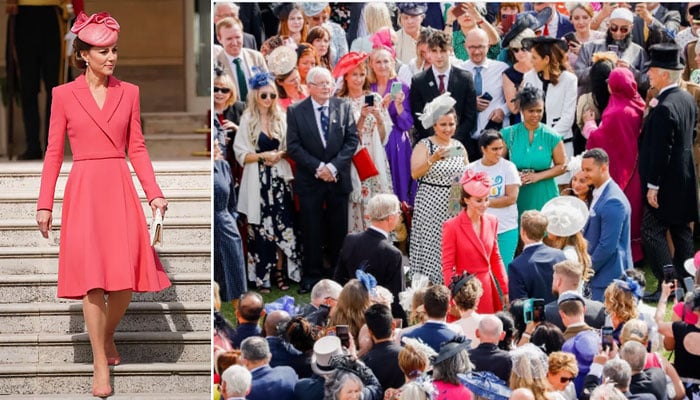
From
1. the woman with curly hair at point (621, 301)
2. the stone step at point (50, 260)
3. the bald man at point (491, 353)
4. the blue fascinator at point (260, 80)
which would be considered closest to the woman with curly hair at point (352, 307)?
the bald man at point (491, 353)

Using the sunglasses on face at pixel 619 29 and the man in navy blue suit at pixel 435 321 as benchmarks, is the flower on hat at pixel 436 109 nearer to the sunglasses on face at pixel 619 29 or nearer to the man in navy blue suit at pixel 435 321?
the sunglasses on face at pixel 619 29

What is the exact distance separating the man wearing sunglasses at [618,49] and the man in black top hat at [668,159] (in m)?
0.23

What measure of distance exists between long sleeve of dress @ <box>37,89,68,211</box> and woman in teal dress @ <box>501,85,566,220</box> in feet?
9.82

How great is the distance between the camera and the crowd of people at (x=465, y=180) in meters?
8.70

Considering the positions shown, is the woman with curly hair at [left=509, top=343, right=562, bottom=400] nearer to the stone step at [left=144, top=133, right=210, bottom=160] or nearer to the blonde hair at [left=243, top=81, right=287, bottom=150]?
the blonde hair at [left=243, top=81, right=287, bottom=150]

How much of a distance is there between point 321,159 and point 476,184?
1.08 metres

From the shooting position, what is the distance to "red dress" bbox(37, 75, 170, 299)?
26.1 ft

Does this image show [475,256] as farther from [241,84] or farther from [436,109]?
[241,84]

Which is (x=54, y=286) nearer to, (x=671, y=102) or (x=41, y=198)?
(x=41, y=198)

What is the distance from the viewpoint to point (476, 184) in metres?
9.40

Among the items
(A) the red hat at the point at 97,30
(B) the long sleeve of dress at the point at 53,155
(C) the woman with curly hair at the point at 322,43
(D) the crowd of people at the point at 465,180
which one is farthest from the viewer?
(C) the woman with curly hair at the point at 322,43

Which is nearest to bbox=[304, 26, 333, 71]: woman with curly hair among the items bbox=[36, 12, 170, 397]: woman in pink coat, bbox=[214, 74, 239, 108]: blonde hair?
bbox=[214, 74, 239, 108]: blonde hair

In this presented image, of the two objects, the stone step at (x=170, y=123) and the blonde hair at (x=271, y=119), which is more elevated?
the blonde hair at (x=271, y=119)

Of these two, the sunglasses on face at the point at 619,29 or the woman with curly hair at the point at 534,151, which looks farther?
the sunglasses on face at the point at 619,29
